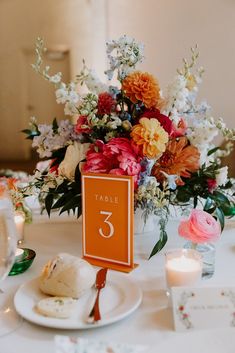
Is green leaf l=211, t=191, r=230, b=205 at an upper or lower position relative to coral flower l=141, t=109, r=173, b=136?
lower

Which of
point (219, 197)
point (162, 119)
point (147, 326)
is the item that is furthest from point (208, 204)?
point (147, 326)

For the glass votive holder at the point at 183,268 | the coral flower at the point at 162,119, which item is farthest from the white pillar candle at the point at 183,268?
the coral flower at the point at 162,119

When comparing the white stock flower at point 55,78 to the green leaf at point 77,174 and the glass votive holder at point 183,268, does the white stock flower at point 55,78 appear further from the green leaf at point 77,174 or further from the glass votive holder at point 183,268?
the glass votive holder at point 183,268

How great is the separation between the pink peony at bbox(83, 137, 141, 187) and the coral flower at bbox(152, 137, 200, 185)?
0.09 m

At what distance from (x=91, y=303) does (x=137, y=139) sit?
43 cm

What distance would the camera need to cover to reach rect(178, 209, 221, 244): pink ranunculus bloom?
889 millimetres

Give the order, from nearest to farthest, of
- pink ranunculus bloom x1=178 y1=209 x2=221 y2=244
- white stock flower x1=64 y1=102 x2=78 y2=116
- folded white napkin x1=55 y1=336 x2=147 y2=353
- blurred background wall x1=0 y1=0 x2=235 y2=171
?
folded white napkin x1=55 y1=336 x2=147 y2=353 < pink ranunculus bloom x1=178 y1=209 x2=221 y2=244 < white stock flower x1=64 y1=102 x2=78 y2=116 < blurred background wall x1=0 y1=0 x2=235 y2=171

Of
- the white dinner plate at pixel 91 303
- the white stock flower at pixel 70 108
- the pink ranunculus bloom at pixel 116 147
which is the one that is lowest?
the white dinner plate at pixel 91 303

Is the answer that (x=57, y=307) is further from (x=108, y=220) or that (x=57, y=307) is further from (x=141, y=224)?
(x=141, y=224)

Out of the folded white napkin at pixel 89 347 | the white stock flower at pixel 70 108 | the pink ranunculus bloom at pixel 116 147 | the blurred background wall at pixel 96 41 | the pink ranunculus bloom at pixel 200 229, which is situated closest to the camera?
the folded white napkin at pixel 89 347

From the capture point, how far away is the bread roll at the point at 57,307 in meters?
0.70

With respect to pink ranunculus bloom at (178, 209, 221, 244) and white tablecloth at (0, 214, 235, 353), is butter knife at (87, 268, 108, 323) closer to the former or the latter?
white tablecloth at (0, 214, 235, 353)

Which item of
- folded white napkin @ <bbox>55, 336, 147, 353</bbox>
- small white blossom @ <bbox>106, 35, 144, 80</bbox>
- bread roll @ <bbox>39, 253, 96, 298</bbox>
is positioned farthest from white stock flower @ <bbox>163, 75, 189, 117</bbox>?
folded white napkin @ <bbox>55, 336, 147, 353</bbox>

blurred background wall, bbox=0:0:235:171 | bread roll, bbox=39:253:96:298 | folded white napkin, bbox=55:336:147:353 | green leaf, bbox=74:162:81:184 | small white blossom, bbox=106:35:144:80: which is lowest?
folded white napkin, bbox=55:336:147:353
